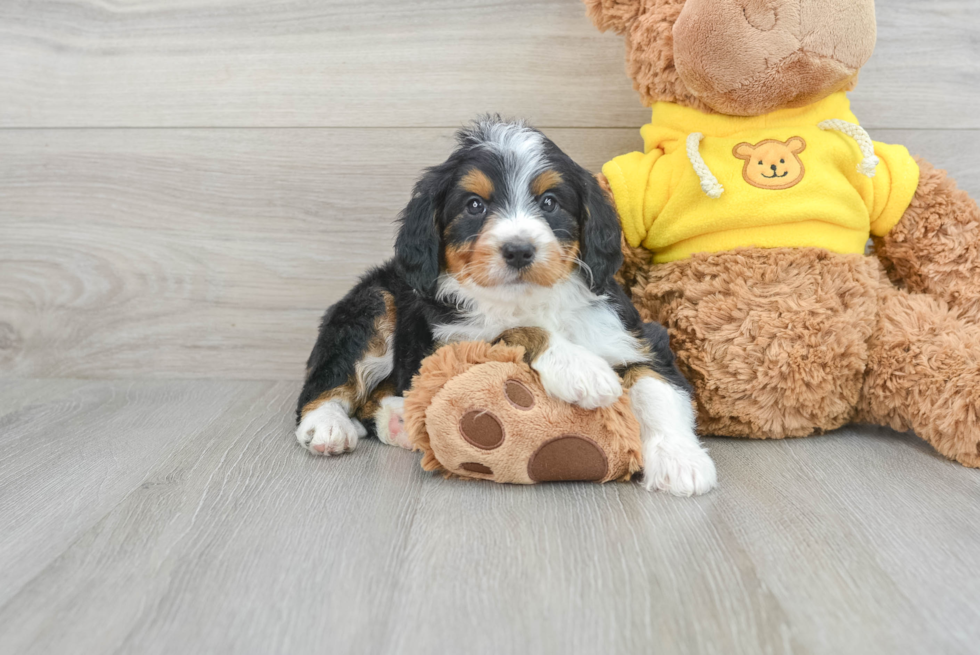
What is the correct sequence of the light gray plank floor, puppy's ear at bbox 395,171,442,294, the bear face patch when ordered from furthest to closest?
the bear face patch < puppy's ear at bbox 395,171,442,294 < the light gray plank floor

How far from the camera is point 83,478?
5.87ft

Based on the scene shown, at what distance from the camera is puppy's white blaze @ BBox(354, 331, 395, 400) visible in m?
2.14

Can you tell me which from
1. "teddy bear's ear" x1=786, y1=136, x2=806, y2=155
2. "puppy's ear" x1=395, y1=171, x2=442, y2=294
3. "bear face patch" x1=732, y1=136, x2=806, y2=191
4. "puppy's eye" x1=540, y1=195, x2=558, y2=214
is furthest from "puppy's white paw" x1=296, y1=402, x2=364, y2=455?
"teddy bear's ear" x1=786, y1=136, x2=806, y2=155

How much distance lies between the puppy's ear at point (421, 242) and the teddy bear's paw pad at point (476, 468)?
0.45 meters

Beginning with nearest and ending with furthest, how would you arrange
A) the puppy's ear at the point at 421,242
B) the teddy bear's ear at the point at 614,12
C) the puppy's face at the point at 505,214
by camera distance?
1. the puppy's face at the point at 505,214
2. the puppy's ear at the point at 421,242
3. the teddy bear's ear at the point at 614,12

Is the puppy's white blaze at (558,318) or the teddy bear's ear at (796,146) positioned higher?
the teddy bear's ear at (796,146)

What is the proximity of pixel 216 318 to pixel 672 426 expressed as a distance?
1846 millimetres

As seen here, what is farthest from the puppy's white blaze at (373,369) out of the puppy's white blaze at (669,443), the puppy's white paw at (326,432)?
the puppy's white blaze at (669,443)

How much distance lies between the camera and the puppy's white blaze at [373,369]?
2.14m

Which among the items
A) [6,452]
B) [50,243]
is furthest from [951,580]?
[50,243]

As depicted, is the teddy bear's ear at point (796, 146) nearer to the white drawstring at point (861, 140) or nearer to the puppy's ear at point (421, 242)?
the white drawstring at point (861, 140)

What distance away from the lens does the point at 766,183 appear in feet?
6.18

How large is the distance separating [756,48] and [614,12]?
44cm

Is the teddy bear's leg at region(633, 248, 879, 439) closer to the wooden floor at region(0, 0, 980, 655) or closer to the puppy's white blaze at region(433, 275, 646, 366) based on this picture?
the wooden floor at region(0, 0, 980, 655)
